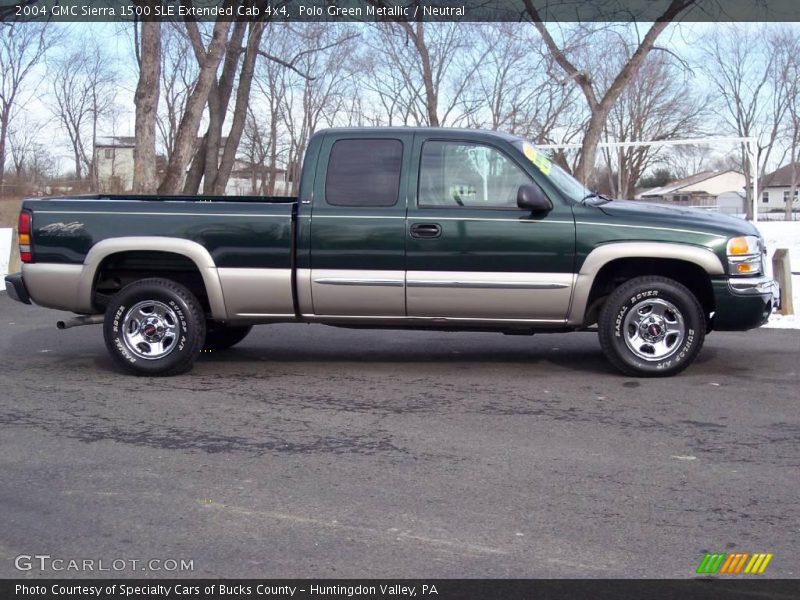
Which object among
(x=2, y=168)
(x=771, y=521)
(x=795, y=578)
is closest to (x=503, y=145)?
(x=771, y=521)

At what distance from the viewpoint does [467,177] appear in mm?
7277

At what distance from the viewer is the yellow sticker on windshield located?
7.30m

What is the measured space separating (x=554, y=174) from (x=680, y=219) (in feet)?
3.41

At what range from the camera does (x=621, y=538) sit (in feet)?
13.3

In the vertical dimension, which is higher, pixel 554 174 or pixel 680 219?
pixel 554 174

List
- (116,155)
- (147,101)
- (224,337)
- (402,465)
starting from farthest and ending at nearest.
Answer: (116,155), (147,101), (224,337), (402,465)

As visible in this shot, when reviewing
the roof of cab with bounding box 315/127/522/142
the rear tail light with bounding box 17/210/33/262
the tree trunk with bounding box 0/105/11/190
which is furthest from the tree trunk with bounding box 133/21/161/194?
the tree trunk with bounding box 0/105/11/190

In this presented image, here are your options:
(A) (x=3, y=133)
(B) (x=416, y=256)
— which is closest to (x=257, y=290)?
(B) (x=416, y=256)

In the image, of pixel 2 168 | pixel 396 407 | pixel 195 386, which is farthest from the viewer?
pixel 2 168

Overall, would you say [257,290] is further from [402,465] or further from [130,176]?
[130,176]

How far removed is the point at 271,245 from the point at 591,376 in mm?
2711

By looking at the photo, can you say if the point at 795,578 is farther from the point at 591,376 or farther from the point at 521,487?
the point at 591,376
